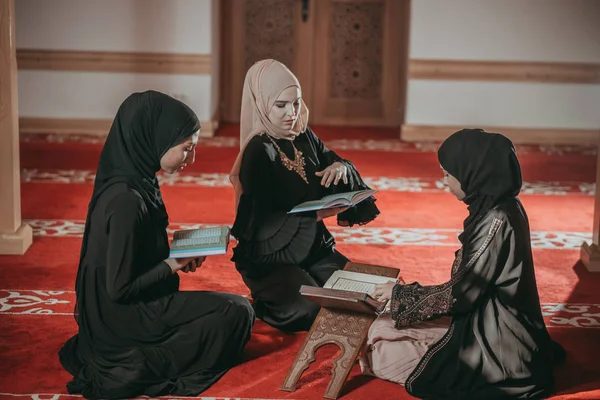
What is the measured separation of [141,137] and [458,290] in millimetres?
1305

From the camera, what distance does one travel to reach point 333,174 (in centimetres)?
449

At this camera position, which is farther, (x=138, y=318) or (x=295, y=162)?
(x=295, y=162)

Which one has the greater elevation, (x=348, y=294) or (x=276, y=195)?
(x=276, y=195)

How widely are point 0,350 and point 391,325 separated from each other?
1706mm

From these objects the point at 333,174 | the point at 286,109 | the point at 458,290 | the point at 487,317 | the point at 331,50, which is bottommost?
the point at 487,317

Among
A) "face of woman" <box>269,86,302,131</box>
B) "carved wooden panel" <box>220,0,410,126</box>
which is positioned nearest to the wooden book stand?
"face of woman" <box>269,86,302,131</box>

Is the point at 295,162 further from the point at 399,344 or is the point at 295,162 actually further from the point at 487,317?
the point at 487,317

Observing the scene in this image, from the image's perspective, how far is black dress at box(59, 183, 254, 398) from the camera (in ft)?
11.9

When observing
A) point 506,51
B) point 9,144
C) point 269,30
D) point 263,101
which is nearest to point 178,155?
point 263,101

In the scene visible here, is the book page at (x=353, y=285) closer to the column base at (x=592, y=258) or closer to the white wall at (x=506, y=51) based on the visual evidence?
the column base at (x=592, y=258)

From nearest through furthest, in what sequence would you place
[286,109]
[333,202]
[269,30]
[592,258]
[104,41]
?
1. [333,202]
2. [286,109]
3. [592,258]
4. [104,41]
5. [269,30]

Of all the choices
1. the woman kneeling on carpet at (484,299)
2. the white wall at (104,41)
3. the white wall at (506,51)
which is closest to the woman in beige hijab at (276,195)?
the woman kneeling on carpet at (484,299)

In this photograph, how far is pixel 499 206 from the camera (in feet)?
11.8

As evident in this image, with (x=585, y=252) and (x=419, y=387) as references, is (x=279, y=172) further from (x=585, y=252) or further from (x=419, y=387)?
(x=585, y=252)
